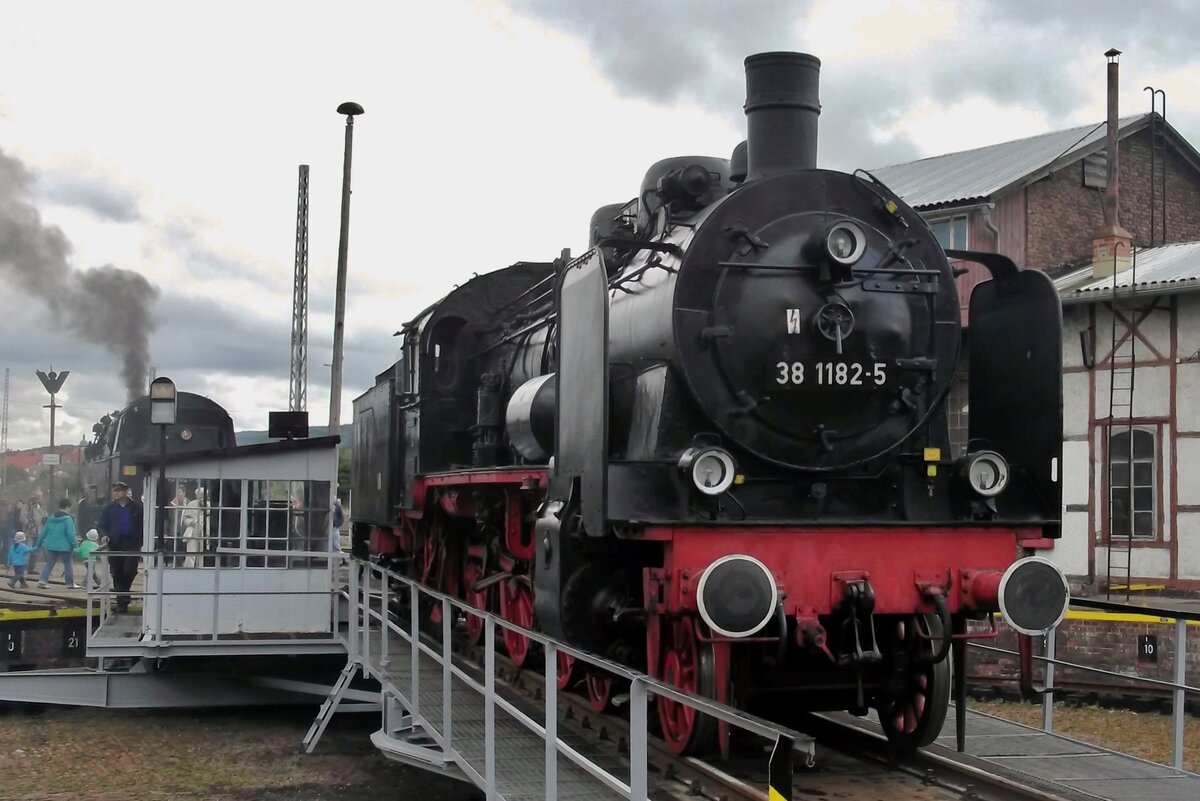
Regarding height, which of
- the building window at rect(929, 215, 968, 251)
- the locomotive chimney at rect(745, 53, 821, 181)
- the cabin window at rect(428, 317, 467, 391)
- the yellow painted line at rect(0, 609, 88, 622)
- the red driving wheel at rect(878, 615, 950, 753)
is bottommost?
the yellow painted line at rect(0, 609, 88, 622)

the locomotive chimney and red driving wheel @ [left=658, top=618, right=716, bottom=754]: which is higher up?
the locomotive chimney

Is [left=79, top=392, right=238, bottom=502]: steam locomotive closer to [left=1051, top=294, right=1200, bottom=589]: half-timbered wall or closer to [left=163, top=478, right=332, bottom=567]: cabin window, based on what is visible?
[left=163, top=478, right=332, bottom=567]: cabin window

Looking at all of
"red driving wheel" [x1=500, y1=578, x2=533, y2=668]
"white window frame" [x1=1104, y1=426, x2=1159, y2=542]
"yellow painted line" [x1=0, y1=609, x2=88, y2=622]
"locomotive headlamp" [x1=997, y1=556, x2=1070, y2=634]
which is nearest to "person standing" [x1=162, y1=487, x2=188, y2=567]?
"yellow painted line" [x1=0, y1=609, x2=88, y2=622]

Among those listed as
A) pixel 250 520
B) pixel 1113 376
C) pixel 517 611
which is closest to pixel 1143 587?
pixel 1113 376

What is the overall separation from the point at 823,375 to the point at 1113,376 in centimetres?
1191

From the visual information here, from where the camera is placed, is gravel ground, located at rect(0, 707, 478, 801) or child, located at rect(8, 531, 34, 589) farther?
child, located at rect(8, 531, 34, 589)

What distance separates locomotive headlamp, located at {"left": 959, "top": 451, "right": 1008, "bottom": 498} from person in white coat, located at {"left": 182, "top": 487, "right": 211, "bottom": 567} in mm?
9700

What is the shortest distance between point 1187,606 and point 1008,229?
8192mm

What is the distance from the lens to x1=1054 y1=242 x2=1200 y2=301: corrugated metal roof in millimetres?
16672

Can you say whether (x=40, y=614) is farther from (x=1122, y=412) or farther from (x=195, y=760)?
(x=1122, y=412)

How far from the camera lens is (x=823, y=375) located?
679 centimetres

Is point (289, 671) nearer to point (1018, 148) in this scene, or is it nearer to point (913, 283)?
point (913, 283)

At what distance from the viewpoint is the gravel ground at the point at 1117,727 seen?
10.8m

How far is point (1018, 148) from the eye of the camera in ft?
81.3
